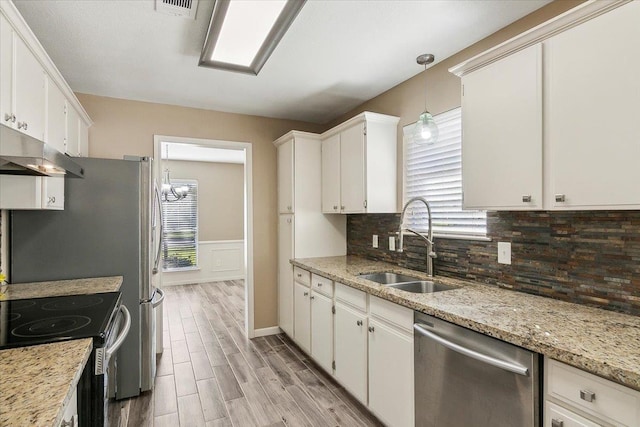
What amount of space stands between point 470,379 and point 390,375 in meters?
0.62

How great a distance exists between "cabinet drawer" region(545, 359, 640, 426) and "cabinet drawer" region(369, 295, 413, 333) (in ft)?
2.38

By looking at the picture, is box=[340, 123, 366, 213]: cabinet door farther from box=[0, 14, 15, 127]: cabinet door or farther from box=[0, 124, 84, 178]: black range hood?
box=[0, 14, 15, 127]: cabinet door

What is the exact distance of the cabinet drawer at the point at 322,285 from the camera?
2.71 meters

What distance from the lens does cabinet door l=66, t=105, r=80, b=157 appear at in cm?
248

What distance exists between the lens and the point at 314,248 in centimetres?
360

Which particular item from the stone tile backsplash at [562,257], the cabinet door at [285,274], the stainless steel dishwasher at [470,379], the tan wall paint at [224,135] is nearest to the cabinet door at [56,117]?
the tan wall paint at [224,135]

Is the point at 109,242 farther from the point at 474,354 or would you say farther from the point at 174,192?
the point at 174,192

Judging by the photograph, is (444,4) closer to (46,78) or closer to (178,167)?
(46,78)

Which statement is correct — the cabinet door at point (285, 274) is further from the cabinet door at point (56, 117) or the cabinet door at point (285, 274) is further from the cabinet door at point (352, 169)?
the cabinet door at point (56, 117)

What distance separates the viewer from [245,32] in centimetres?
204

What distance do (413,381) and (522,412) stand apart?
64 cm

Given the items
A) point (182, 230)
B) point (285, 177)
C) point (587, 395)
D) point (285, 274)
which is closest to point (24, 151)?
point (587, 395)

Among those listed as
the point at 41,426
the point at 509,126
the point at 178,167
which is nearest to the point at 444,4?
the point at 509,126

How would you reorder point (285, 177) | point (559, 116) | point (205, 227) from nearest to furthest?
point (559, 116)
point (285, 177)
point (205, 227)
